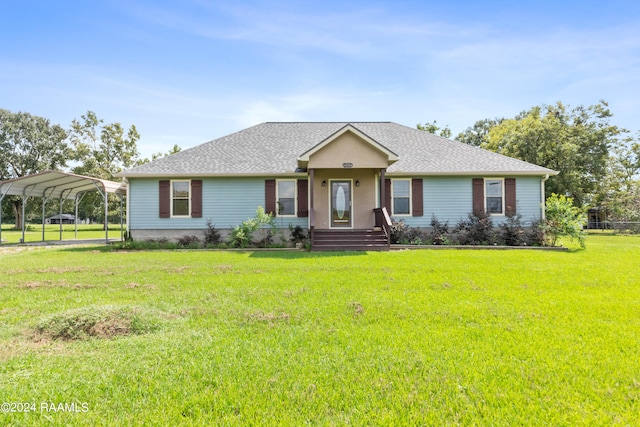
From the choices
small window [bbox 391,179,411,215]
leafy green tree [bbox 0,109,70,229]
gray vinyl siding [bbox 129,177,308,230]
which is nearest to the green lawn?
gray vinyl siding [bbox 129,177,308,230]

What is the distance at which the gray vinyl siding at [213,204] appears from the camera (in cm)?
1504

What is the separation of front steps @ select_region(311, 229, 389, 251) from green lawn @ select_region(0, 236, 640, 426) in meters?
5.71

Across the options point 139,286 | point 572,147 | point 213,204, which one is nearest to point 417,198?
point 213,204

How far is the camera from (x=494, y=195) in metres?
15.3

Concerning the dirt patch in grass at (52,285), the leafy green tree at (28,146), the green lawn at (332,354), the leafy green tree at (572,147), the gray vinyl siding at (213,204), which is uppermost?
the leafy green tree at (28,146)

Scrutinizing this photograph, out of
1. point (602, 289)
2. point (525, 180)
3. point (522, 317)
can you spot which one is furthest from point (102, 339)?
point (525, 180)

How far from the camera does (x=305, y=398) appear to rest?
8.96ft

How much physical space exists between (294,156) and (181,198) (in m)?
5.48

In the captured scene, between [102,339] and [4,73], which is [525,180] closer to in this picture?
[102,339]

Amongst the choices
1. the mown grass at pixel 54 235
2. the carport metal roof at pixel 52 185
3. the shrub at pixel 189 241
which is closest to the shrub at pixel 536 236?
the shrub at pixel 189 241

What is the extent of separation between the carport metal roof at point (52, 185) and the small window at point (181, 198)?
3597 millimetres

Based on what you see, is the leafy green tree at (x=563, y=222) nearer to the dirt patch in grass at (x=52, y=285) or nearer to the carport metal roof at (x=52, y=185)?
the dirt patch in grass at (x=52, y=285)

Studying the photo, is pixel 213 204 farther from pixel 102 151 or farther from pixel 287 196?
pixel 102 151

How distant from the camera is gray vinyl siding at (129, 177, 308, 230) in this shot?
15.0 meters
